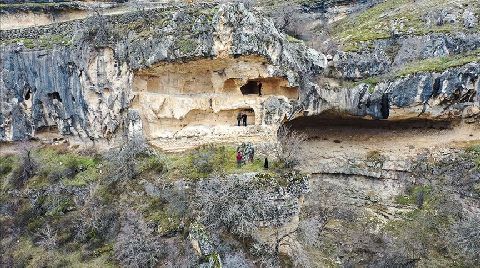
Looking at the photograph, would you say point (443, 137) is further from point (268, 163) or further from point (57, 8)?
point (57, 8)

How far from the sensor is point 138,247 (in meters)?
18.7

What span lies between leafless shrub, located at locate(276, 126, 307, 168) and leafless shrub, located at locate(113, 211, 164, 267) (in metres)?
6.04

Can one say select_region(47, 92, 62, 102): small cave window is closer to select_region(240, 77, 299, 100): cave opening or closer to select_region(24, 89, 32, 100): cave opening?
select_region(24, 89, 32, 100): cave opening

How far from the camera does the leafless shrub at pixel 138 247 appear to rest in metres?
18.4

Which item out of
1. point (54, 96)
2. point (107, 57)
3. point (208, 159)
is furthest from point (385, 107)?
point (54, 96)

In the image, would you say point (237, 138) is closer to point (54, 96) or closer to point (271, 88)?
point (271, 88)

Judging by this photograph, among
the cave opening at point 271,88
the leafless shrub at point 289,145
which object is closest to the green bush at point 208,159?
the leafless shrub at point 289,145

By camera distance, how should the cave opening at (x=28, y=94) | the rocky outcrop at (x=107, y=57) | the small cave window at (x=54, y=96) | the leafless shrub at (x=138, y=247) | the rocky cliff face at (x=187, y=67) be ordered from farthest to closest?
1. the cave opening at (x=28, y=94)
2. the small cave window at (x=54, y=96)
3. the rocky cliff face at (x=187, y=67)
4. the rocky outcrop at (x=107, y=57)
5. the leafless shrub at (x=138, y=247)

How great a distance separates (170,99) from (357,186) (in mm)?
9913

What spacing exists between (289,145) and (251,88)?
3.48 metres

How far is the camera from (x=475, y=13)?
27859mm

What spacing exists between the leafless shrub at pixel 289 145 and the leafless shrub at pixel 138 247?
604 cm

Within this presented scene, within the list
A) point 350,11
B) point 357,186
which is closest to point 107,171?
point 357,186

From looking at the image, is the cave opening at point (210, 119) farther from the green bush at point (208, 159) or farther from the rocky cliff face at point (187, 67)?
the green bush at point (208, 159)
